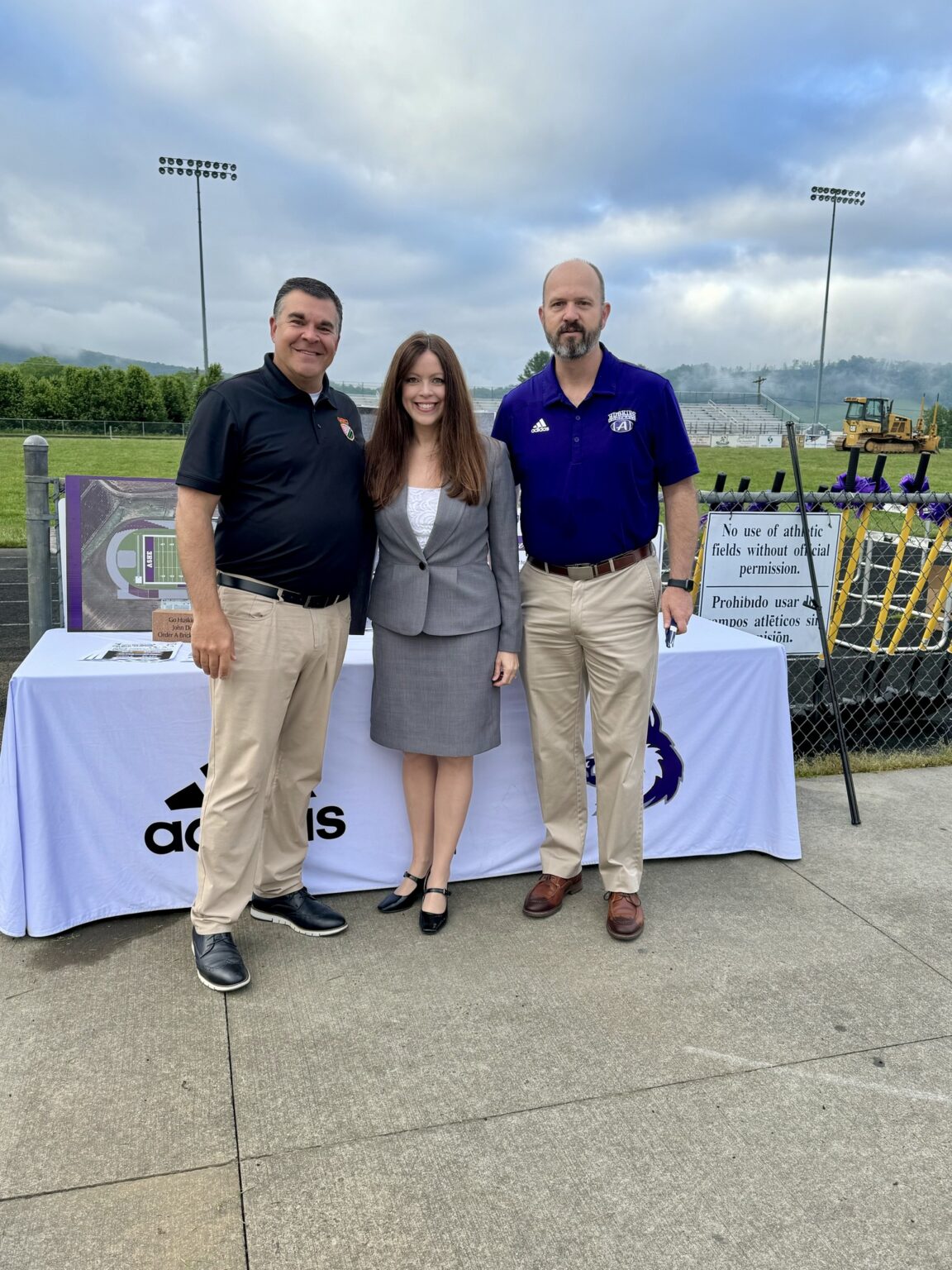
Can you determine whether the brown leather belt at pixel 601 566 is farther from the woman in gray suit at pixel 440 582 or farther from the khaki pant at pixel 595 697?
the woman in gray suit at pixel 440 582

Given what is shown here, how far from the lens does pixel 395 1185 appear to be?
6.33 ft

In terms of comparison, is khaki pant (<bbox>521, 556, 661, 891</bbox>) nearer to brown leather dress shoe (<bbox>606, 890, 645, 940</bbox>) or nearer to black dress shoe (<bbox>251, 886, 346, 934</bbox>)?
brown leather dress shoe (<bbox>606, 890, 645, 940</bbox>)

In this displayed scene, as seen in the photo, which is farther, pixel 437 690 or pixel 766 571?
pixel 766 571

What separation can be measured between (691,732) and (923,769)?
202cm

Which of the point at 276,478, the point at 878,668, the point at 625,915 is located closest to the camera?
the point at 276,478

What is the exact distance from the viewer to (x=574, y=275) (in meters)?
2.80

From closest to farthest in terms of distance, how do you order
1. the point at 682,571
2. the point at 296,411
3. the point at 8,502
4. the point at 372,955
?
the point at 296,411 → the point at 372,955 → the point at 682,571 → the point at 8,502

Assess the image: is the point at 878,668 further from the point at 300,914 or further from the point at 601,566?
the point at 300,914

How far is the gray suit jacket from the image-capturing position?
9.25 feet

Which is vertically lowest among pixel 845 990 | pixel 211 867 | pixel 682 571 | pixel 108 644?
pixel 845 990

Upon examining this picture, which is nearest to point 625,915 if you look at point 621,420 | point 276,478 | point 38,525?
point 621,420

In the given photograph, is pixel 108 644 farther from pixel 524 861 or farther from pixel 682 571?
pixel 682 571

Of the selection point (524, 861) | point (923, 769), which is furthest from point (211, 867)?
point (923, 769)

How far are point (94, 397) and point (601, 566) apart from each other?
2918 inches
